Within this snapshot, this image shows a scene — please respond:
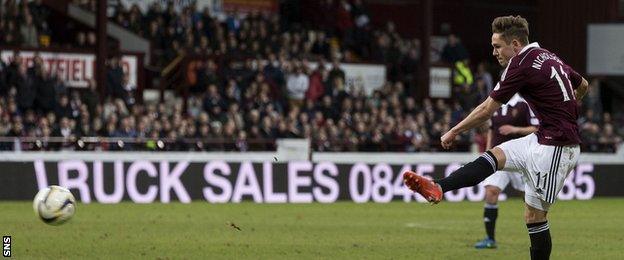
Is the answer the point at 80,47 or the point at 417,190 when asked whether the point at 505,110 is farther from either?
the point at 80,47

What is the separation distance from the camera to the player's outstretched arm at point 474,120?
32.4ft

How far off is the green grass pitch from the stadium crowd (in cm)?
335

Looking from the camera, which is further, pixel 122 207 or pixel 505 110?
pixel 122 207

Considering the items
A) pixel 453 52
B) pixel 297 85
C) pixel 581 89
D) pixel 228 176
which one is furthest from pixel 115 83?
pixel 581 89

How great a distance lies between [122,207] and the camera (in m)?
21.0

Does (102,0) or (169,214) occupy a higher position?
(102,0)

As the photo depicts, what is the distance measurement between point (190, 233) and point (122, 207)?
5.48 m

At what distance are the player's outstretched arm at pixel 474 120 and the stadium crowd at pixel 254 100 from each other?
1402 cm

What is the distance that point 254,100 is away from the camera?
28.4 m

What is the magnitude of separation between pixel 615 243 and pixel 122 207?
867 centimetres

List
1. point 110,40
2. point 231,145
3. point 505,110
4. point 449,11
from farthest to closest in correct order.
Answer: point 449,11
point 110,40
point 231,145
point 505,110

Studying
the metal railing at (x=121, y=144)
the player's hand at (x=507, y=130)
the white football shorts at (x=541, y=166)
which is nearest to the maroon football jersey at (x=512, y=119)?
the player's hand at (x=507, y=130)

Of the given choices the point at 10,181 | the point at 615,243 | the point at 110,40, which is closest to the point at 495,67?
the point at 110,40

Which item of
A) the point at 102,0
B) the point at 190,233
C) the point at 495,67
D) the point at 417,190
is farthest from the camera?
the point at 495,67
